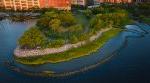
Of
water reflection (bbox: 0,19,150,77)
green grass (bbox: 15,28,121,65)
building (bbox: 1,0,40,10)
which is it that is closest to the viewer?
water reflection (bbox: 0,19,150,77)

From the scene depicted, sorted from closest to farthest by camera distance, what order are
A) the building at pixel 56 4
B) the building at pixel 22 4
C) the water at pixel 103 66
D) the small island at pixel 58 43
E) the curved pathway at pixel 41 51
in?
the water at pixel 103 66 < the small island at pixel 58 43 < the curved pathway at pixel 41 51 < the building at pixel 56 4 < the building at pixel 22 4

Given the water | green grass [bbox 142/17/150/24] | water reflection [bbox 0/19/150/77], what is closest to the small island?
water reflection [bbox 0/19/150/77]

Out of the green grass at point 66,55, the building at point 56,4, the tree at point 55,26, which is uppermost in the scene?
the building at point 56,4

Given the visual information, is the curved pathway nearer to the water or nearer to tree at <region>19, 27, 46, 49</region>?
tree at <region>19, 27, 46, 49</region>

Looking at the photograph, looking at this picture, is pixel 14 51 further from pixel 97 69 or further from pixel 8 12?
pixel 8 12

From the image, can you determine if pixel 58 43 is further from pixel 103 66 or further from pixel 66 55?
pixel 103 66

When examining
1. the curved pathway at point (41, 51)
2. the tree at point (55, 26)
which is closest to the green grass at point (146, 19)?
the tree at point (55, 26)

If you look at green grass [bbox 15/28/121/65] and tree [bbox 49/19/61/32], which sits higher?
tree [bbox 49/19/61/32]

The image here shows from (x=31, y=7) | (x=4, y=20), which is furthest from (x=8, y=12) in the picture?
(x=4, y=20)

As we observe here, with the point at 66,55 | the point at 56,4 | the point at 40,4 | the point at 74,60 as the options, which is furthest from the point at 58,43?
the point at 40,4

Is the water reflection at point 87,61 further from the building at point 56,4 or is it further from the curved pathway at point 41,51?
the building at point 56,4
